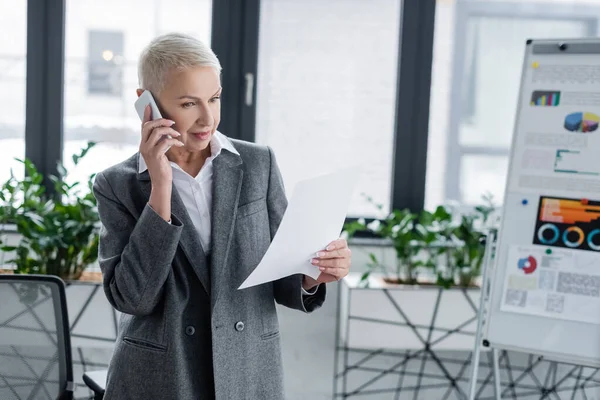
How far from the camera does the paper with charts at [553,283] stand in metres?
2.48

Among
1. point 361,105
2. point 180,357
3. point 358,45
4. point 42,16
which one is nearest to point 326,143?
point 361,105

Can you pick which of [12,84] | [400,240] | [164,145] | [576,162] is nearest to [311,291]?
[164,145]

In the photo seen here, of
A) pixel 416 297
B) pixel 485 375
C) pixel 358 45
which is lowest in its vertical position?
pixel 485 375

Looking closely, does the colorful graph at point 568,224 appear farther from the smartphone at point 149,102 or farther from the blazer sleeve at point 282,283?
the smartphone at point 149,102

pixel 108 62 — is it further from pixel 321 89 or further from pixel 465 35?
pixel 465 35

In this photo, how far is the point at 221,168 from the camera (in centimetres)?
153

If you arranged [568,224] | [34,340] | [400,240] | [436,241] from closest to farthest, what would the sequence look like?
[34,340], [568,224], [400,240], [436,241]

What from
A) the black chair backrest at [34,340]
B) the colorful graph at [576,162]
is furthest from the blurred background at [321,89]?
the black chair backrest at [34,340]

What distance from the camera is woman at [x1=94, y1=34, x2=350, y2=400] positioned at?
1.42 meters

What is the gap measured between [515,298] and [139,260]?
1591 mm

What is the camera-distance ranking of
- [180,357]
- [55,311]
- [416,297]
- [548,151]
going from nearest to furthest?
[180,357], [55,311], [548,151], [416,297]

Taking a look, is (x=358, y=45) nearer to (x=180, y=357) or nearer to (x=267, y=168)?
(x=267, y=168)

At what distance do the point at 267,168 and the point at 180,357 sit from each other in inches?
17.0

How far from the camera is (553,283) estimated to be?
2539 millimetres
